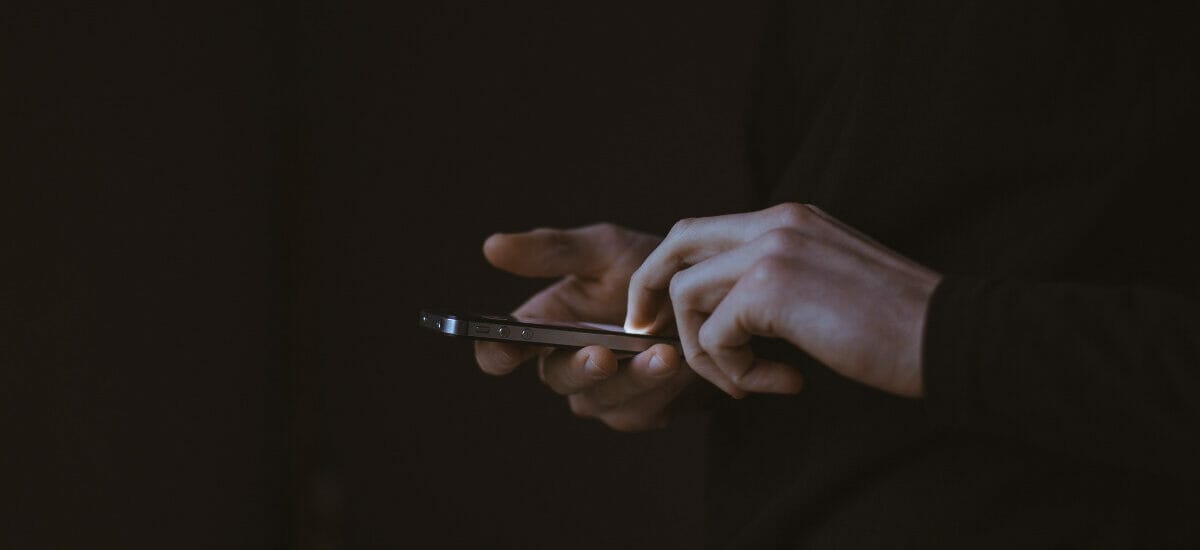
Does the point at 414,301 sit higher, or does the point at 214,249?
the point at 214,249

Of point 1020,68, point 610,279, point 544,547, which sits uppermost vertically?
point 1020,68

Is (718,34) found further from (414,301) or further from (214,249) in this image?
(214,249)

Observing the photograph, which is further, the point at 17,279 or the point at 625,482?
the point at 625,482

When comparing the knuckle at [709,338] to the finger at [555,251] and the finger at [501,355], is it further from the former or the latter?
the finger at [555,251]

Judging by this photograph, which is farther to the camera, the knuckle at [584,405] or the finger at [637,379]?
the knuckle at [584,405]

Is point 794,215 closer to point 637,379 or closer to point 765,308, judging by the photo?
point 765,308

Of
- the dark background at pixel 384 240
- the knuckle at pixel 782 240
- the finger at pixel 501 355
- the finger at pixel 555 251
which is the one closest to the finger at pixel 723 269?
the knuckle at pixel 782 240

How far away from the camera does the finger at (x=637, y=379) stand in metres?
0.74

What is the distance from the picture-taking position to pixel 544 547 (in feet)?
6.00

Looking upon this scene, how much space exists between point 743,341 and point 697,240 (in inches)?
3.5

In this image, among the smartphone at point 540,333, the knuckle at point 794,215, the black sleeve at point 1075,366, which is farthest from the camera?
the smartphone at point 540,333

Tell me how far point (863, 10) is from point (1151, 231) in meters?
0.28

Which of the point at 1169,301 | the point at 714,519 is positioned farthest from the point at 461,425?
the point at 1169,301

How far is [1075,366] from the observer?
455 millimetres
